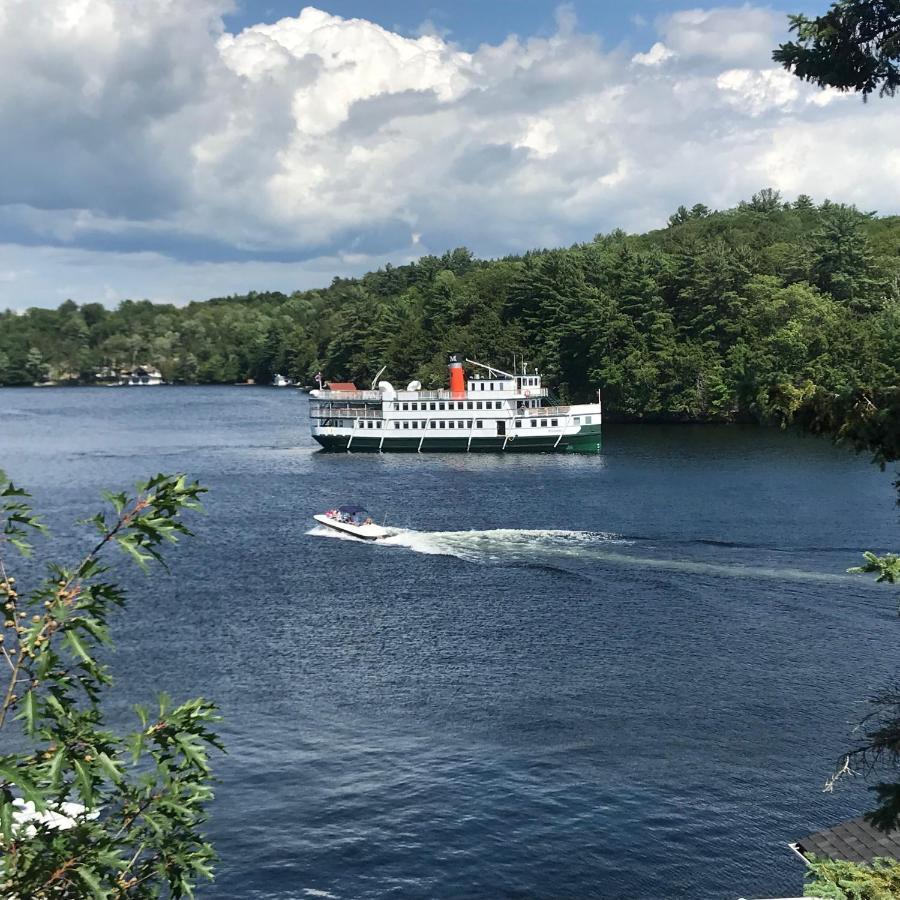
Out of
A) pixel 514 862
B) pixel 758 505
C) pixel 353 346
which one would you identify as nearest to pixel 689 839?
pixel 514 862

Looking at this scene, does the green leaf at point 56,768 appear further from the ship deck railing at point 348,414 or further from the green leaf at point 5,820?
the ship deck railing at point 348,414

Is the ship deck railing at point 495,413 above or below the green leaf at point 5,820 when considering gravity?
above

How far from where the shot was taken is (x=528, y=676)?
4097cm

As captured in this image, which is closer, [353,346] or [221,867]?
[221,867]

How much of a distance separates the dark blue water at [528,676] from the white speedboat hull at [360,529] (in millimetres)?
1441

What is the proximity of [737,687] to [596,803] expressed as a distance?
10.6m

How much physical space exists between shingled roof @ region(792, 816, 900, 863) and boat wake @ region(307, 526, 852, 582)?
2631 cm

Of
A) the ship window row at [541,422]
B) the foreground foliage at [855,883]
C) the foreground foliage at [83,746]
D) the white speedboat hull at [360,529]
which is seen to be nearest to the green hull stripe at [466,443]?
the ship window row at [541,422]

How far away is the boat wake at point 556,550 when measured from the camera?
55469mm

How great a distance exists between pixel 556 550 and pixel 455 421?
51493 millimetres

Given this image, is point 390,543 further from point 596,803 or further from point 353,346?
point 353,346

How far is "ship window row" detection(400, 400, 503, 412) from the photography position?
4382 inches

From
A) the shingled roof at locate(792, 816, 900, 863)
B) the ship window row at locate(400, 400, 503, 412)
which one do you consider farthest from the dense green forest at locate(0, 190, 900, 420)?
the shingled roof at locate(792, 816, 900, 863)

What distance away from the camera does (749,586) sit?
172ft
